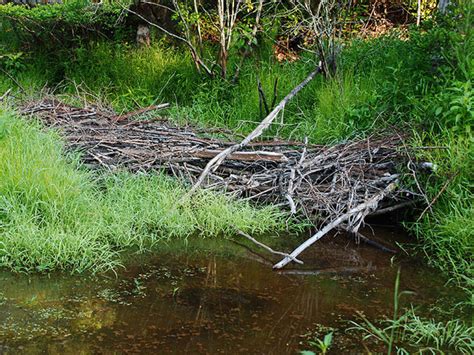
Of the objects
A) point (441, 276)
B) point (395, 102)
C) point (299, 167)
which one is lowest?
point (441, 276)

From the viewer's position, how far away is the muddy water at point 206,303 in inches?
138

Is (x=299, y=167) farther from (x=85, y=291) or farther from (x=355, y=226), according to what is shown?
(x=85, y=291)

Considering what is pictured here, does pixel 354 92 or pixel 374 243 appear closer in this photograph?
pixel 374 243

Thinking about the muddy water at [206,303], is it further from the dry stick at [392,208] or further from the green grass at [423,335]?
the dry stick at [392,208]

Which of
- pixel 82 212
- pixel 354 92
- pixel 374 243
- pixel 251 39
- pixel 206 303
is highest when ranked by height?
pixel 251 39

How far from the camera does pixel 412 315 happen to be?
3.93 m

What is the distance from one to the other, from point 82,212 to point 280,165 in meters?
1.91

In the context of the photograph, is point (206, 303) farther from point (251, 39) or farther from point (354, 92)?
point (251, 39)

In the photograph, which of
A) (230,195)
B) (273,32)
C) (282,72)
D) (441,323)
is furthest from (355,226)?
(273,32)

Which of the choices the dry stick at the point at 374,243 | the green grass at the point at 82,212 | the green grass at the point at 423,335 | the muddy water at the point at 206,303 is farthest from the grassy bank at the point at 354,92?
the green grass at the point at 423,335

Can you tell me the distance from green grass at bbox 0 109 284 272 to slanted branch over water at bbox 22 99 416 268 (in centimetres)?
22

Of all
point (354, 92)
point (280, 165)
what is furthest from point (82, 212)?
point (354, 92)

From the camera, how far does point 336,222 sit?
4922 millimetres

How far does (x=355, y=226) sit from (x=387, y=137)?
4.25 ft
